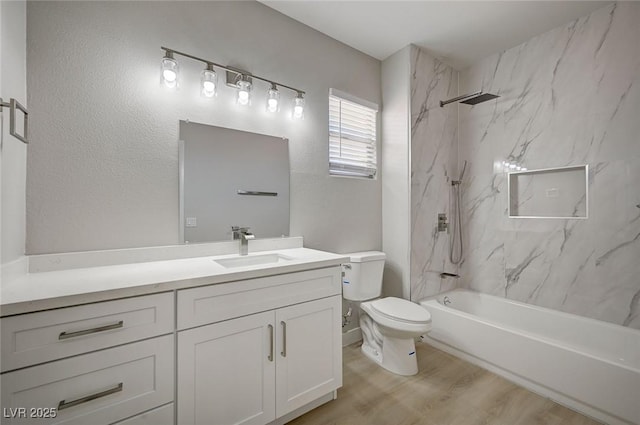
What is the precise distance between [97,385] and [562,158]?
326 cm

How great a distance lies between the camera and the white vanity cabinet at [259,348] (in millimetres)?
1149

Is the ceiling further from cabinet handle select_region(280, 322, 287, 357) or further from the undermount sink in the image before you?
cabinet handle select_region(280, 322, 287, 357)

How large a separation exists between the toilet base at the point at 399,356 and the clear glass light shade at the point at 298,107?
1832 mm

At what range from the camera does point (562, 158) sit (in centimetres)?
221

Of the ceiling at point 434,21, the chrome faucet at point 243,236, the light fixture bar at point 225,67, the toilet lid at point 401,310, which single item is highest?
the ceiling at point 434,21

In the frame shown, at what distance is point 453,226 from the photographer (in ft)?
9.33

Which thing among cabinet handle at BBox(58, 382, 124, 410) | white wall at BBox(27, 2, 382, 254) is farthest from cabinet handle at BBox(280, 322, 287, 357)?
white wall at BBox(27, 2, 382, 254)

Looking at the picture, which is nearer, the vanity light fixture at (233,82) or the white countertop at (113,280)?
the white countertop at (113,280)

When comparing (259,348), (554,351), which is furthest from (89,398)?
(554,351)

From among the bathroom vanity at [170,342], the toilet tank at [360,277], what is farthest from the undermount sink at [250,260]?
the toilet tank at [360,277]

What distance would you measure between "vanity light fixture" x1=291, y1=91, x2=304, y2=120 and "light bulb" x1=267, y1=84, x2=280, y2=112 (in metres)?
0.14

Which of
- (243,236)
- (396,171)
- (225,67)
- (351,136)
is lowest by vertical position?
(243,236)

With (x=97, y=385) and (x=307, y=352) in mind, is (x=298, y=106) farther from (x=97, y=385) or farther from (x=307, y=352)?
(x=97, y=385)

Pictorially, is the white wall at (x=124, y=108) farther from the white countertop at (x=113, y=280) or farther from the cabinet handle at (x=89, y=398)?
the cabinet handle at (x=89, y=398)
